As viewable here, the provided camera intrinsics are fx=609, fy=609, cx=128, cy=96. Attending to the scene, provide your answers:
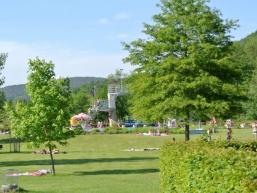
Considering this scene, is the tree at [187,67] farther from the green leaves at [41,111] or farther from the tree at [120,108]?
the tree at [120,108]

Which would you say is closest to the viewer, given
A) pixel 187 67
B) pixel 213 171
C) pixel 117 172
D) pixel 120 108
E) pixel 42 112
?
pixel 213 171

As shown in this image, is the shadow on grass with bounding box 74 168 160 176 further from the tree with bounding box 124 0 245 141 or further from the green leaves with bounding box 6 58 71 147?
the tree with bounding box 124 0 245 141

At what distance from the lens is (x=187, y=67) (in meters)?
38.1

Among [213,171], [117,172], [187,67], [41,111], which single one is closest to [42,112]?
[41,111]

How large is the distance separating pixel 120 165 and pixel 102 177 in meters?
7.61

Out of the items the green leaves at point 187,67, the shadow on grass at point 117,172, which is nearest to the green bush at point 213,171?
the shadow on grass at point 117,172

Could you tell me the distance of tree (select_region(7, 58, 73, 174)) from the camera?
3372 cm

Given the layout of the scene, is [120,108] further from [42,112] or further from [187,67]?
[42,112]

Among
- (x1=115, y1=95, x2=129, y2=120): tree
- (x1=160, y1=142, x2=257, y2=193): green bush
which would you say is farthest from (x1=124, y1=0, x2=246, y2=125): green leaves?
(x1=115, y1=95, x2=129, y2=120): tree

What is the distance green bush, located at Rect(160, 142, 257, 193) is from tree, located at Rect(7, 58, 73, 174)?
→ 1992 centimetres

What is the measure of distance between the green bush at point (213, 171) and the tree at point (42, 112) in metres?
19.9

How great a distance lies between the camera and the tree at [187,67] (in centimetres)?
3828

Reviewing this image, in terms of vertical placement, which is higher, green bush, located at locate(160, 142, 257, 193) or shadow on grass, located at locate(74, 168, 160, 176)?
green bush, located at locate(160, 142, 257, 193)

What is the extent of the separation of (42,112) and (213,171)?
24758 mm
